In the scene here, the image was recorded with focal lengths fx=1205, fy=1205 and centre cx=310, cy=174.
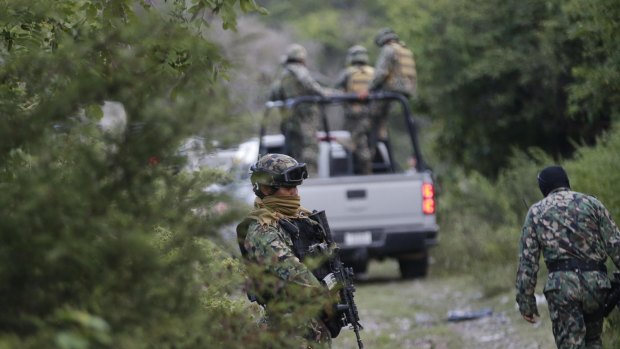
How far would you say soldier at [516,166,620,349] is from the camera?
23.2 feet

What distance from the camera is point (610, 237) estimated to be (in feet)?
23.2

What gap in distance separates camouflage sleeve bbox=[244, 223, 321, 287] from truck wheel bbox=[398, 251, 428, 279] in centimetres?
1023

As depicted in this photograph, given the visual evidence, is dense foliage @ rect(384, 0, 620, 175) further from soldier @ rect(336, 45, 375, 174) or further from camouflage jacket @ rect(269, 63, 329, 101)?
camouflage jacket @ rect(269, 63, 329, 101)

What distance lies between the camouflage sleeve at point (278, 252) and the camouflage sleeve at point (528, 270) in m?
1.88

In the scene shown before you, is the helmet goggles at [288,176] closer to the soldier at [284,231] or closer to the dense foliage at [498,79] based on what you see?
the soldier at [284,231]

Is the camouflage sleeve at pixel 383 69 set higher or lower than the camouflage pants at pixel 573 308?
higher

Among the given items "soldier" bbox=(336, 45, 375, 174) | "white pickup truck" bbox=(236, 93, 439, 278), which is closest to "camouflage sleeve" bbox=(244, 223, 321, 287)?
"white pickup truck" bbox=(236, 93, 439, 278)

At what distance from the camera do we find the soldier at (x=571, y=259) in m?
7.09

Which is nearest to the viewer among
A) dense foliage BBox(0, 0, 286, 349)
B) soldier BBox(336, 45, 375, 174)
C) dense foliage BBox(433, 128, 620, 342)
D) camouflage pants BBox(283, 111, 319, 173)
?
dense foliage BBox(0, 0, 286, 349)

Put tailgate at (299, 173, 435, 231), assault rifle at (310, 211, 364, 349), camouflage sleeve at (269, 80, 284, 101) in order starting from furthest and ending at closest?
camouflage sleeve at (269, 80, 284, 101) < tailgate at (299, 173, 435, 231) < assault rifle at (310, 211, 364, 349)

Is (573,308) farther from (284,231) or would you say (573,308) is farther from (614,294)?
(284,231)

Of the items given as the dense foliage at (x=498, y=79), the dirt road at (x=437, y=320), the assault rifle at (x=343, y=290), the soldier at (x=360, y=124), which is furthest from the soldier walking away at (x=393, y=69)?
the assault rifle at (x=343, y=290)

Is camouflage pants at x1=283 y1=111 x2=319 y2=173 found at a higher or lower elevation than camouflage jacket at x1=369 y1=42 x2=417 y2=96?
lower

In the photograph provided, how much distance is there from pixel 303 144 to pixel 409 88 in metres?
1.61
